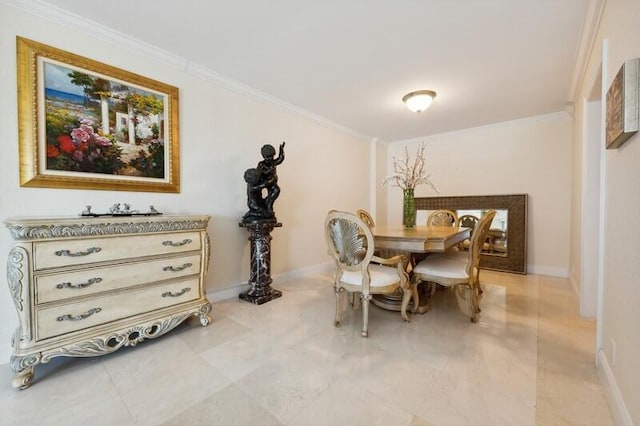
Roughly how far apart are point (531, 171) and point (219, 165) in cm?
468

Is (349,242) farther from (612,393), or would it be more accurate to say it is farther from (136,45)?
(136,45)

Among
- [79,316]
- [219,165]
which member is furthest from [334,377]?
[219,165]

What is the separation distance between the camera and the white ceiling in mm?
1884

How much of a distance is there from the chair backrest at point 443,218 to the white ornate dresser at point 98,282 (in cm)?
330

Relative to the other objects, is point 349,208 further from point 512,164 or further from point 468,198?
point 512,164

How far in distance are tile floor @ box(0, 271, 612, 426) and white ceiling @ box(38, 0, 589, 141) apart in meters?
2.48

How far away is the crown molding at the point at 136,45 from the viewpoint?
1.84 meters

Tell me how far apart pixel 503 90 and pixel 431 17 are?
1.83 meters

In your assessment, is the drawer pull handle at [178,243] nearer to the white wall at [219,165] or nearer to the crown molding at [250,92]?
the white wall at [219,165]

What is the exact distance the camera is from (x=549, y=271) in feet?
12.9

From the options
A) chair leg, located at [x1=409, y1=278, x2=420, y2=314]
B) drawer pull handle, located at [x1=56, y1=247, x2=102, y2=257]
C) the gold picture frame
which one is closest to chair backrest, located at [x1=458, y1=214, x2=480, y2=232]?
chair leg, located at [x1=409, y1=278, x2=420, y2=314]

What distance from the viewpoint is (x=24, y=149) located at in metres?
1.79

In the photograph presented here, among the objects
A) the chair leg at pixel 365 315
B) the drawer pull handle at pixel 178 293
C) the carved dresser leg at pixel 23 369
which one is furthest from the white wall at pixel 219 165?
the chair leg at pixel 365 315

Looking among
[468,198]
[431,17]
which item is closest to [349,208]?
[468,198]
